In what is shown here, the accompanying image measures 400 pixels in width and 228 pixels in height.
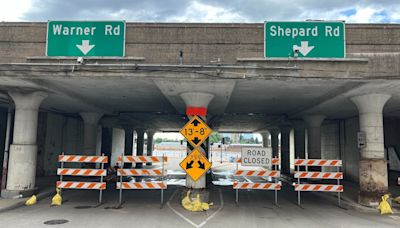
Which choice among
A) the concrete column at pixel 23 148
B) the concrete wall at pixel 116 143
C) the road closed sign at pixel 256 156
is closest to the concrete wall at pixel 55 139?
the concrete wall at pixel 116 143

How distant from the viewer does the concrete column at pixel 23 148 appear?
14.4 meters

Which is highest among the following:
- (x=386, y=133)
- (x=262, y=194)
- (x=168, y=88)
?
(x=168, y=88)

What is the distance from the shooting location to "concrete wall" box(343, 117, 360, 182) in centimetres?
2472

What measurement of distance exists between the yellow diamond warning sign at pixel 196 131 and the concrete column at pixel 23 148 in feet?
25.2

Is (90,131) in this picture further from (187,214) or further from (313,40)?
(313,40)

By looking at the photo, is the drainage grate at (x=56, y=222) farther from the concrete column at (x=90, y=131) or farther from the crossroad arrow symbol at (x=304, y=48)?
the concrete column at (x=90, y=131)

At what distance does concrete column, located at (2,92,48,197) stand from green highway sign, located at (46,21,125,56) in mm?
4103

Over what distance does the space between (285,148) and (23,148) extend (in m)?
26.8

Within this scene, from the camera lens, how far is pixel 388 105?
18391 millimetres

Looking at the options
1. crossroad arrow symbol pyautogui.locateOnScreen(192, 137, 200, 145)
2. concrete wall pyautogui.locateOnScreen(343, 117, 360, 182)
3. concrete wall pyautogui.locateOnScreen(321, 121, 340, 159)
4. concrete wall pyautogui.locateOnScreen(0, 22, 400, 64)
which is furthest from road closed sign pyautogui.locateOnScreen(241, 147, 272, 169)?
concrete wall pyautogui.locateOnScreen(321, 121, 340, 159)

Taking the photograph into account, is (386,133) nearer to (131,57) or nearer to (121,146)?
(131,57)

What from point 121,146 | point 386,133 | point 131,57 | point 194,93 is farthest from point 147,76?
point 121,146

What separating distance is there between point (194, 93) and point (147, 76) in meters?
2.85

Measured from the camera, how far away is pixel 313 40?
11953 millimetres
